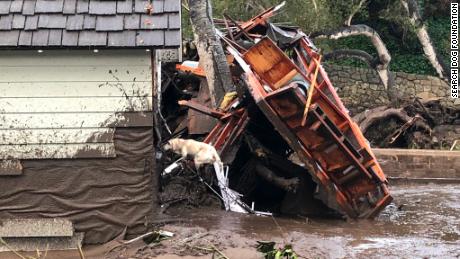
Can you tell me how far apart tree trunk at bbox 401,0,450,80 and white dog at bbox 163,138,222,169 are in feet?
48.0

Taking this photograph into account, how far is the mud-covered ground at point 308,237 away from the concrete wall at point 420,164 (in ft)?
13.9

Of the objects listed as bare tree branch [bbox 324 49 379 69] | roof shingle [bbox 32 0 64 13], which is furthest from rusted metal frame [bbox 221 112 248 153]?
bare tree branch [bbox 324 49 379 69]

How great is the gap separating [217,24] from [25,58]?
6525 millimetres

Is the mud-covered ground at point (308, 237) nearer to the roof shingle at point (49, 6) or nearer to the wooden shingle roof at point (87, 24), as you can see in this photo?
the wooden shingle roof at point (87, 24)

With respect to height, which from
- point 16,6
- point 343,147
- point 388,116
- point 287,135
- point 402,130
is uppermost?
point 388,116

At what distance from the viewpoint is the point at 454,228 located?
859 centimetres

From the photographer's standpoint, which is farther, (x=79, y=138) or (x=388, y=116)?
(x=388, y=116)

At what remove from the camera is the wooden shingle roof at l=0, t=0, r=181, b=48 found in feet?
21.2

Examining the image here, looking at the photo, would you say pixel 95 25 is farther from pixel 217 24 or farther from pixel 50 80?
pixel 217 24

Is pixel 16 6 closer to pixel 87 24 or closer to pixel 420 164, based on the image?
pixel 87 24

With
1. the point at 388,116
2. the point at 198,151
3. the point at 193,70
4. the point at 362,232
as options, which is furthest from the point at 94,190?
the point at 388,116

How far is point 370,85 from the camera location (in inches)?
913

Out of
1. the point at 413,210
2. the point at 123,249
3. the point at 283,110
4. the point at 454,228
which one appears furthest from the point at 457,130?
the point at 123,249

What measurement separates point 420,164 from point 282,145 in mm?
5309
